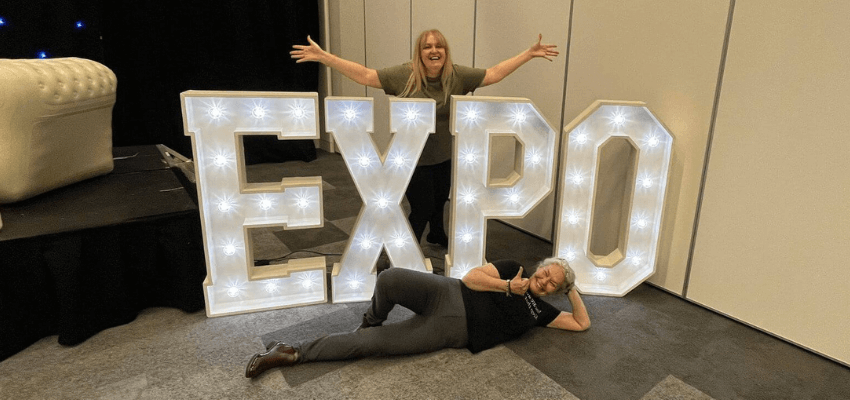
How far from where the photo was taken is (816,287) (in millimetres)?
2049

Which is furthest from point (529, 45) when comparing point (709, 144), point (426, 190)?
point (709, 144)

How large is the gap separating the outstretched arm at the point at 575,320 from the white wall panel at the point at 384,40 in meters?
3.01

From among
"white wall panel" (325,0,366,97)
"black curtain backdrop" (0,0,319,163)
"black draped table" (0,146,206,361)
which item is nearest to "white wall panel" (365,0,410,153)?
"white wall panel" (325,0,366,97)

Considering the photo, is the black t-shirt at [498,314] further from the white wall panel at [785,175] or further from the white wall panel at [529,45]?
the white wall panel at [529,45]

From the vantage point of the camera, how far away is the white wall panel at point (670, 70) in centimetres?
227

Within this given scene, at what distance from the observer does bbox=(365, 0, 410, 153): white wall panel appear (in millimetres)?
4508

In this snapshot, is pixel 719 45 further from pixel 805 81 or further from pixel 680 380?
pixel 680 380

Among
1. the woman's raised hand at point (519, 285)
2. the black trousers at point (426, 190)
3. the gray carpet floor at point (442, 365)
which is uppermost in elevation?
the black trousers at point (426, 190)

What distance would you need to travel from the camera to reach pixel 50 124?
7.39ft

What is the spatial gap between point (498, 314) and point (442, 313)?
0.23m

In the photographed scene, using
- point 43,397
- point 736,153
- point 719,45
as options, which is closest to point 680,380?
point 736,153

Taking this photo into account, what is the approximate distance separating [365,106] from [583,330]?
1382 mm

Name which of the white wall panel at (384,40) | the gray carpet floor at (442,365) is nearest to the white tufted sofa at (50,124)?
the gray carpet floor at (442,365)

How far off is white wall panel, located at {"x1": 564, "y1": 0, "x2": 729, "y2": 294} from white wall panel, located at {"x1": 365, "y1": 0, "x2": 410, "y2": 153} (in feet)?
6.61
